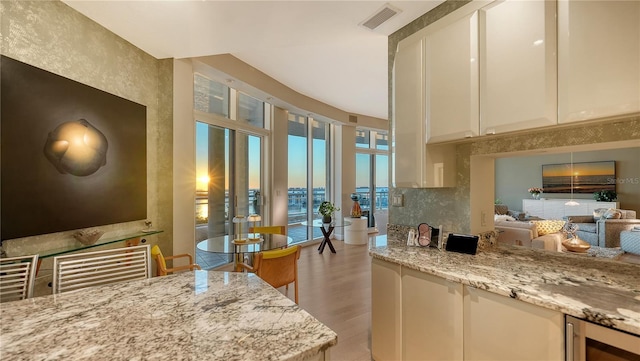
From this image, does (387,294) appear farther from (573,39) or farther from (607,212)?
(573,39)

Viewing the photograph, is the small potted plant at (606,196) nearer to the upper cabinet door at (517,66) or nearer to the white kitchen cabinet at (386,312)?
the upper cabinet door at (517,66)

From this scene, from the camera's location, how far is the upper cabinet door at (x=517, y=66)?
1.46 m

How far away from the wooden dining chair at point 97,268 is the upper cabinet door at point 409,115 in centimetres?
198

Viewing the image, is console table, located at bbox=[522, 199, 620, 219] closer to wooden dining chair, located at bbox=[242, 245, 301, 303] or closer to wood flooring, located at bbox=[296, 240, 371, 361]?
wood flooring, located at bbox=[296, 240, 371, 361]

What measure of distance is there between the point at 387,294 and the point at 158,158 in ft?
9.04

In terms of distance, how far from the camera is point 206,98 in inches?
165

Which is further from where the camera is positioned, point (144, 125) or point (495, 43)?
point (144, 125)

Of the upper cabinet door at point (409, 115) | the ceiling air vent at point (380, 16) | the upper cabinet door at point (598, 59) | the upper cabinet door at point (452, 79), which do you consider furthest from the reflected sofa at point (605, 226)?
the ceiling air vent at point (380, 16)

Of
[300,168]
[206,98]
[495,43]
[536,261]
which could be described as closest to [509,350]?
[536,261]

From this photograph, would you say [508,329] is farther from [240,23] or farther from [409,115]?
[240,23]

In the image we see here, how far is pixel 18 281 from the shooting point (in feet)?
5.06

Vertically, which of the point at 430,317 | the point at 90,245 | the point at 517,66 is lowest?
the point at 430,317

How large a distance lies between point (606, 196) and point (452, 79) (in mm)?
1177

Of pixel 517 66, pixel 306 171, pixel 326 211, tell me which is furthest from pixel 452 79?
pixel 306 171
